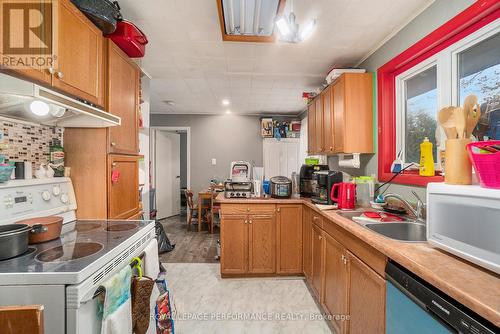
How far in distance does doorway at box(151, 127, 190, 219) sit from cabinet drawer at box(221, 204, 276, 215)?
277 cm

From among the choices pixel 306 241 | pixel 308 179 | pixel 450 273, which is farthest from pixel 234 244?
pixel 450 273

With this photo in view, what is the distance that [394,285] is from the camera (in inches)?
40.8

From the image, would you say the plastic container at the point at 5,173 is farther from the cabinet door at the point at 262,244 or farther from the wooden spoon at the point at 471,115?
the wooden spoon at the point at 471,115

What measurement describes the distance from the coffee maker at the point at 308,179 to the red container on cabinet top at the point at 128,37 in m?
2.05

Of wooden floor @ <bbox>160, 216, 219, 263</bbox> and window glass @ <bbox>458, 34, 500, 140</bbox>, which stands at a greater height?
window glass @ <bbox>458, 34, 500, 140</bbox>

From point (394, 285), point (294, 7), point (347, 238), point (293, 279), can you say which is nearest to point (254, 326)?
point (293, 279)

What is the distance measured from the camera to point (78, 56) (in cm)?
132

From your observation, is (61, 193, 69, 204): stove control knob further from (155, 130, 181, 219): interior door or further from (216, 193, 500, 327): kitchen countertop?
(155, 130, 181, 219): interior door

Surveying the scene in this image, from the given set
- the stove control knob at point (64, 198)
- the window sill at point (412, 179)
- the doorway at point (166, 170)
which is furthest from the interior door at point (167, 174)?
the window sill at point (412, 179)

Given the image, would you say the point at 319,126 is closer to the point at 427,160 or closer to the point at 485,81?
the point at 427,160

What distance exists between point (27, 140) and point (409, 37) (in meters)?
2.83

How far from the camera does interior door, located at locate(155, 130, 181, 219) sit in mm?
5098

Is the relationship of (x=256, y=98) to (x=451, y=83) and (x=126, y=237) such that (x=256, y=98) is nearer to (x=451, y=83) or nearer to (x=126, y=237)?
(x=451, y=83)

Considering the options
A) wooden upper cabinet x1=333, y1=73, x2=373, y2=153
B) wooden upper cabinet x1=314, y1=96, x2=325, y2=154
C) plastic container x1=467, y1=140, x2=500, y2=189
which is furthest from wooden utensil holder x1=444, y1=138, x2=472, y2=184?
wooden upper cabinet x1=314, y1=96, x2=325, y2=154
